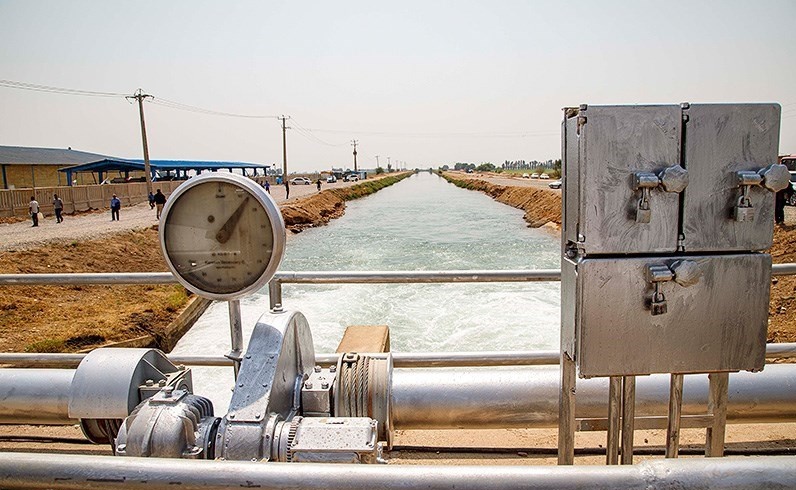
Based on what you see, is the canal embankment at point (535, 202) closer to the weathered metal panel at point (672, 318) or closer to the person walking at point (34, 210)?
the person walking at point (34, 210)

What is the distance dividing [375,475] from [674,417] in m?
1.25

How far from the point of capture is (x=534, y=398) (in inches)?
95.4

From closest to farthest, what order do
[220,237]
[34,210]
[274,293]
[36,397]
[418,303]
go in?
[220,237]
[36,397]
[274,293]
[418,303]
[34,210]

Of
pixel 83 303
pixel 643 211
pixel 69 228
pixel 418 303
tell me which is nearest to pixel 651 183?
pixel 643 211

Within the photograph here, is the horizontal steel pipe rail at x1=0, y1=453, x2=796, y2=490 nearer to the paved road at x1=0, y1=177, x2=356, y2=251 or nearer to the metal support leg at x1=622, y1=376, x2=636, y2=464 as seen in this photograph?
the metal support leg at x1=622, y1=376, x2=636, y2=464

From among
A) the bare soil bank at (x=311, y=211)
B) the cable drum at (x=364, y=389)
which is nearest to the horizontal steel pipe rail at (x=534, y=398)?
the cable drum at (x=364, y=389)

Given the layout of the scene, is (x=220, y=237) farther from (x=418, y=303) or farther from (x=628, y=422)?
(x=418, y=303)

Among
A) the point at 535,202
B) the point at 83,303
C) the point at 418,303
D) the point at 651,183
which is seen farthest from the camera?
the point at 535,202

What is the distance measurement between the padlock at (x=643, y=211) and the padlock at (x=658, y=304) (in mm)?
251

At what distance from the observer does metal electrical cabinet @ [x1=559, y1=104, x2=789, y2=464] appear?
1.69m

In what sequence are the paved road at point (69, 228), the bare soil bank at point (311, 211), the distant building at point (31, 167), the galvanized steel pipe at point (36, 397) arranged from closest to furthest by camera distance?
1. the galvanized steel pipe at point (36, 397)
2. the paved road at point (69, 228)
3. the bare soil bank at point (311, 211)
4. the distant building at point (31, 167)

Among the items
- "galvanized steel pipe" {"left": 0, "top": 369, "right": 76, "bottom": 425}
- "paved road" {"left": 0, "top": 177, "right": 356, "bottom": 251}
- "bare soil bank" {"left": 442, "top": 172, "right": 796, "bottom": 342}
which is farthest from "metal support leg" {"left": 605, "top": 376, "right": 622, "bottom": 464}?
"paved road" {"left": 0, "top": 177, "right": 356, "bottom": 251}

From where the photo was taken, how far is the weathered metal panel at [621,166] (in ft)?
5.52

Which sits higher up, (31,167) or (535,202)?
(31,167)
